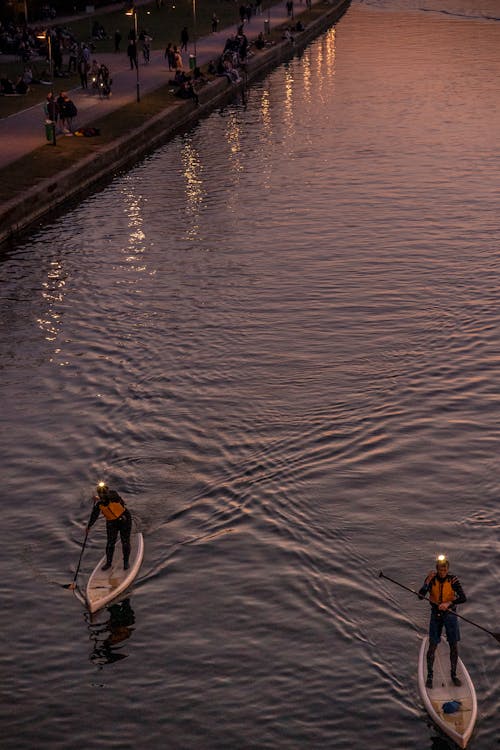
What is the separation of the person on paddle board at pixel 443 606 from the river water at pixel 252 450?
770 millimetres

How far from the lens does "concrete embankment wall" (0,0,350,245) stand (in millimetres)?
41906

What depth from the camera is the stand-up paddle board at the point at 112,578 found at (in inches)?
772

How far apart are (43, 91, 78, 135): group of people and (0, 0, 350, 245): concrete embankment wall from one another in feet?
7.39

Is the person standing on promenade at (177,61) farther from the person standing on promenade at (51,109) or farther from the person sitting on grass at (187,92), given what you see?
the person standing on promenade at (51,109)

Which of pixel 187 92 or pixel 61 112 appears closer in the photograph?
pixel 61 112

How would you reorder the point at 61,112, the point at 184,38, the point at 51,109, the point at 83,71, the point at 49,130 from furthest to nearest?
the point at 184,38 < the point at 83,71 < the point at 61,112 < the point at 51,109 < the point at 49,130

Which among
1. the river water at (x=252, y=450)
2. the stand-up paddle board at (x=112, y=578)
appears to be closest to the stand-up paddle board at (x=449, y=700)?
the river water at (x=252, y=450)

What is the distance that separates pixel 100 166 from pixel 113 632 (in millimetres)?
33579

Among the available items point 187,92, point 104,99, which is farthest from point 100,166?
point 187,92

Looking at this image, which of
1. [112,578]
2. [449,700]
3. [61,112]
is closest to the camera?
[449,700]

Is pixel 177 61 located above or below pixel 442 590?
above

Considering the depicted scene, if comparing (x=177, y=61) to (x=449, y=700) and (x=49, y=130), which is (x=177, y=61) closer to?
(x=49, y=130)

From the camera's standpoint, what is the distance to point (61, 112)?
52438mm

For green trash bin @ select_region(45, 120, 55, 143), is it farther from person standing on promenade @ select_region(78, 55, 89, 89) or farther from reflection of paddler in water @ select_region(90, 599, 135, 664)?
reflection of paddler in water @ select_region(90, 599, 135, 664)
